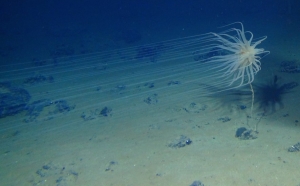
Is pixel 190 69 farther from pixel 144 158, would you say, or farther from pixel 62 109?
pixel 144 158

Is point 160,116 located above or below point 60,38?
below

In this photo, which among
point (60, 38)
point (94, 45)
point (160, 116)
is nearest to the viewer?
point (160, 116)

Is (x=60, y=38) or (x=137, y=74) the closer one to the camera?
(x=137, y=74)

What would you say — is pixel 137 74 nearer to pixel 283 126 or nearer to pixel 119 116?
pixel 119 116

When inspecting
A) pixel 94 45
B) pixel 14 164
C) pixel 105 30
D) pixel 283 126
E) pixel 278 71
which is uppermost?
pixel 105 30

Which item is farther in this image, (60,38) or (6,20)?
(6,20)

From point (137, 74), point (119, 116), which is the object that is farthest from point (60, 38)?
point (119, 116)

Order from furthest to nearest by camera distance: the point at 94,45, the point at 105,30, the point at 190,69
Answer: the point at 105,30 → the point at 94,45 → the point at 190,69

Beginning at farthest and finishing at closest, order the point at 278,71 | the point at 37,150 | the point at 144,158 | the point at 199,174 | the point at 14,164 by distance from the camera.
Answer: the point at 278,71, the point at 37,150, the point at 14,164, the point at 144,158, the point at 199,174

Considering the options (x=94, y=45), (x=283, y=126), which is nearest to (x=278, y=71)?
(x=283, y=126)
